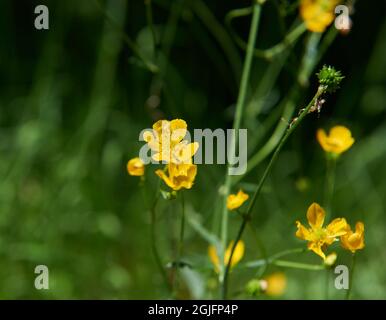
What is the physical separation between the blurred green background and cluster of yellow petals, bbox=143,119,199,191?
1.41ft

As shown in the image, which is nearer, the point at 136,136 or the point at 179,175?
the point at 179,175

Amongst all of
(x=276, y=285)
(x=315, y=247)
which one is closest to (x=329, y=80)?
(x=315, y=247)

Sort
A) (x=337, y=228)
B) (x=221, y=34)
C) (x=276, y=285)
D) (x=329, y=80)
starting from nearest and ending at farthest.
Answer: (x=329, y=80)
(x=337, y=228)
(x=276, y=285)
(x=221, y=34)

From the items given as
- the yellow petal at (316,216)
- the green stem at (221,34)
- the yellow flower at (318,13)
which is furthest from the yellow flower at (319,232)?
the green stem at (221,34)

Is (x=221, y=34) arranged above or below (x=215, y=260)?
above

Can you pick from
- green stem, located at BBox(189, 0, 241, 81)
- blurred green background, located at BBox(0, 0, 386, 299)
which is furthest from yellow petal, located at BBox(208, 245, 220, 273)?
green stem, located at BBox(189, 0, 241, 81)

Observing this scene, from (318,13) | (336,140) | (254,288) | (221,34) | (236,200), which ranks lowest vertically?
(254,288)

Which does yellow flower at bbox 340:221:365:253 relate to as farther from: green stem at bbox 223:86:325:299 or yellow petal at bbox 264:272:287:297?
yellow petal at bbox 264:272:287:297

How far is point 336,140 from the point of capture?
111cm

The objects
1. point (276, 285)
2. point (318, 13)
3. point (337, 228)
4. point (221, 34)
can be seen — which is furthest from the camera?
point (221, 34)

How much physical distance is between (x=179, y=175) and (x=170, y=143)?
0.14 ft

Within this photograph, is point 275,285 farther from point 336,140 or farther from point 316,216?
point 316,216

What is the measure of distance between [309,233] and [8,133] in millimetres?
1146
